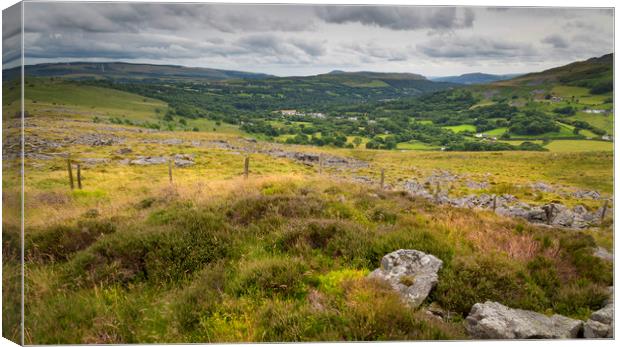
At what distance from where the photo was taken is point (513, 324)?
575 cm

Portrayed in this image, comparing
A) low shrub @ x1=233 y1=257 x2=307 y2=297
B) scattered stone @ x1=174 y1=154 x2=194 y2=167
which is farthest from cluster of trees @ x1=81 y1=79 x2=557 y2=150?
low shrub @ x1=233 y1=257 x2=307 y2=297

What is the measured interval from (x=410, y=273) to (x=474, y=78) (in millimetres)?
5397

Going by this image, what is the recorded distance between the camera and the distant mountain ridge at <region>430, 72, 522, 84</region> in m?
9.32

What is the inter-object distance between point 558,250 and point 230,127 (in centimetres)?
806

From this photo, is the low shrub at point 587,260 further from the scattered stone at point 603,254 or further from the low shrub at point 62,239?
the low shrub at point 62,239

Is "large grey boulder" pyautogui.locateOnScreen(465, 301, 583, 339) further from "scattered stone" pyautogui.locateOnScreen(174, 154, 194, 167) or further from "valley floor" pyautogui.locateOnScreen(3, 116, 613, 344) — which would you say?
"scattered stone" pyautogui.locateOnScreen(174, 154, 194, 167)

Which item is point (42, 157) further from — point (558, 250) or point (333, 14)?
point (558, 250)

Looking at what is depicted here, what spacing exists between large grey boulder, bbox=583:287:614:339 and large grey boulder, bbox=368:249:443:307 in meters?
2.24

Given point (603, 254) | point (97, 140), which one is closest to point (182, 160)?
point (97, 140)

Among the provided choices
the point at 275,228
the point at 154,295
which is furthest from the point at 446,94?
the point at 154,295

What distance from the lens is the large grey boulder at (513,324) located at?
5664 mm

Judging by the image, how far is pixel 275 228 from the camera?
825cm

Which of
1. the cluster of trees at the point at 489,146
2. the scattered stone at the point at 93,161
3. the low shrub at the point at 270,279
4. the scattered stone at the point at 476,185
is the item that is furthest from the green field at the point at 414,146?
the scattered stone at the point at 93,161

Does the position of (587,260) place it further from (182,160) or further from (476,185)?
(182,160)
